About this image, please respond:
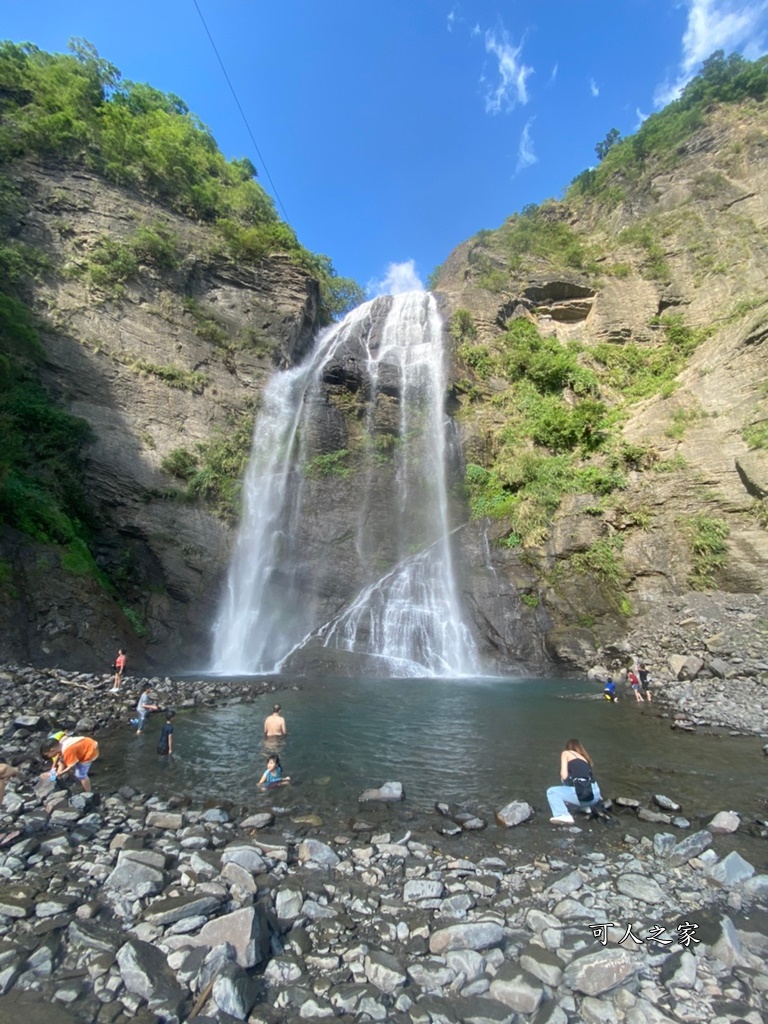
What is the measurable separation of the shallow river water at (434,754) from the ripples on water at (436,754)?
27 mm

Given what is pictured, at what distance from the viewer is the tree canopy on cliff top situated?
28.4 m

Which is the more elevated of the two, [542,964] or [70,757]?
[70,757]

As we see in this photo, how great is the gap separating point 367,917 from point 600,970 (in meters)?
1.81

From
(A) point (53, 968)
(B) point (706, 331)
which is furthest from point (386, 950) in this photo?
(B) point (706, 331)

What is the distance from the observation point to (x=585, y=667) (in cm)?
1741

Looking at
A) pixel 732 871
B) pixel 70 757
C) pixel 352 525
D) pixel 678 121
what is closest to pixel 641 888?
pixel 732 871

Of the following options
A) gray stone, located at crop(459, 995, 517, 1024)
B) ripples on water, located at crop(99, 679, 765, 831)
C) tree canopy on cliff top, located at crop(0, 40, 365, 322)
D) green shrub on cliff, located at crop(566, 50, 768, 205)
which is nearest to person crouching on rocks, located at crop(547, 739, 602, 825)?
ripples on water, located at crop(99, 679, 765, 831)

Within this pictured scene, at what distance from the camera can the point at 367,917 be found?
4188 mm

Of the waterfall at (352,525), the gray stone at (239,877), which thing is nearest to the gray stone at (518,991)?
the gray stone at (239,877)

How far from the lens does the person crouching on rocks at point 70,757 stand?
22.1 feet

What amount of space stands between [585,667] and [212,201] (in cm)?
3517

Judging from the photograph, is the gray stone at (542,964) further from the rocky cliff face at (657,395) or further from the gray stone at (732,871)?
the rocky cliff face at (657,395)

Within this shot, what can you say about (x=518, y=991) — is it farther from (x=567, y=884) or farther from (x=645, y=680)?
(x=645, y=680)

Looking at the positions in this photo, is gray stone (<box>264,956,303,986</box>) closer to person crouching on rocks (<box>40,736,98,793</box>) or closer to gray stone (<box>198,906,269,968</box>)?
gray stone (<box>198,906,269,968</box>)
